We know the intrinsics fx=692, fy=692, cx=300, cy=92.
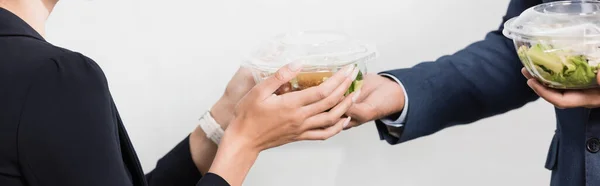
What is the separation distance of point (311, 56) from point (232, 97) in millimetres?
293

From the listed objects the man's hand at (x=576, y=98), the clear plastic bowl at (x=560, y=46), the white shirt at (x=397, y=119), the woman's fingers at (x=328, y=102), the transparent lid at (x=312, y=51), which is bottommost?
the white shirt at (x=397, y=119)

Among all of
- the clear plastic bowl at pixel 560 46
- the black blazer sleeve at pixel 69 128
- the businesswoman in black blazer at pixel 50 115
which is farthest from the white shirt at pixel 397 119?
the black blazer sleeve at pixel 69 128

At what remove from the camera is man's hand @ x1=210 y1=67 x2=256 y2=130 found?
4.11 ft

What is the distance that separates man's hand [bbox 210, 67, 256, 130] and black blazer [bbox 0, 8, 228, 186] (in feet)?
1.49

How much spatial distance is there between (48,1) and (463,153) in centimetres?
100

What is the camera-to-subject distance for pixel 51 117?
29.2 inches

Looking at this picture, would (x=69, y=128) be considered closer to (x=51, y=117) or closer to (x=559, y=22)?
(x=51, y=117)

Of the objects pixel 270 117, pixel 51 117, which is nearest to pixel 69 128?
pixel 51 117

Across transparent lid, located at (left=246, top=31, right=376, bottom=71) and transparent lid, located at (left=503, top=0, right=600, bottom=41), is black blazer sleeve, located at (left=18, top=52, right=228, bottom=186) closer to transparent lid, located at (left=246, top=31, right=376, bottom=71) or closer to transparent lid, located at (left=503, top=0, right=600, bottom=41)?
transparent lid, located at (left=246, top=31, right=376, bottom=71)

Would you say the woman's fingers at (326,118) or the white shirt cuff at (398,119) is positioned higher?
the woman's fingers at (326,118)

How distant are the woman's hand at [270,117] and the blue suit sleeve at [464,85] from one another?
31 centimetres

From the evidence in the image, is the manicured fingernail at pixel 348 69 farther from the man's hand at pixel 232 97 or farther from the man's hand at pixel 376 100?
the man's hand at pixel 232 97

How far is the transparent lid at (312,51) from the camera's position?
1019 millimetres

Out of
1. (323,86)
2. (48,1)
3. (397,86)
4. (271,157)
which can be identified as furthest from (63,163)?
(271,157)
